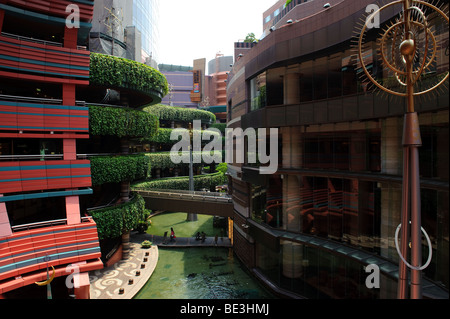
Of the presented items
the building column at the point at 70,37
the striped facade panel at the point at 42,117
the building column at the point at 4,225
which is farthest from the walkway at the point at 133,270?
the building column at the point at 70,37

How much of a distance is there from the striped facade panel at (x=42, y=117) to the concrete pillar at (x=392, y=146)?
19326 mm

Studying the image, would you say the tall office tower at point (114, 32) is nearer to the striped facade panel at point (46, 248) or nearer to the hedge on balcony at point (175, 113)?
the hedge on balcony at point (175, 113)

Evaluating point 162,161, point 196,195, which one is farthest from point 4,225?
point 162,161

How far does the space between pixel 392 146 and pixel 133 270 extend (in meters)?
22.6

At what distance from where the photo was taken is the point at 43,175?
18.4 metres

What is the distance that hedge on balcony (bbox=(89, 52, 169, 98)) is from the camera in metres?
22.0

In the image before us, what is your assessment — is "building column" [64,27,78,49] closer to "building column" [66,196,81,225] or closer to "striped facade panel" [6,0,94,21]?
"striped facade panel" [6,0,94,21]

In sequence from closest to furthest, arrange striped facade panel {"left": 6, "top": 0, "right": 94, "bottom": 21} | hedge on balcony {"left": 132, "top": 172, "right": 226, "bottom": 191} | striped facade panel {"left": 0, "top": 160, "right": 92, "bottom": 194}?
striped facade panel {"left": 0, "top": 160, "right": 92, "bottom": 194}, striped facade panel {"left": 6, "top": 0, "right": 94, "bottom": 21}, hedge on balcony {"left": 132, "top": 172, "right": 226, "bottom": 191}

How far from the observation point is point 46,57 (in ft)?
60.3

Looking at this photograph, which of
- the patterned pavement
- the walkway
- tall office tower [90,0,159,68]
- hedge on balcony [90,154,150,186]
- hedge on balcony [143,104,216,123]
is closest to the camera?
the patterned pavement

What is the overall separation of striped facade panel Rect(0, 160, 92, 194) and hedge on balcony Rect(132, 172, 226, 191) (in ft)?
66.0

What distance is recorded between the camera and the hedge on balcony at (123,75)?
72.0 ft

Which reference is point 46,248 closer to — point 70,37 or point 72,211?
point 72,211

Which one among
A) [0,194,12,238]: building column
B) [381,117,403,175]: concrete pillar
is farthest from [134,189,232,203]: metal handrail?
[381,117,403,175]: concrete pillar
